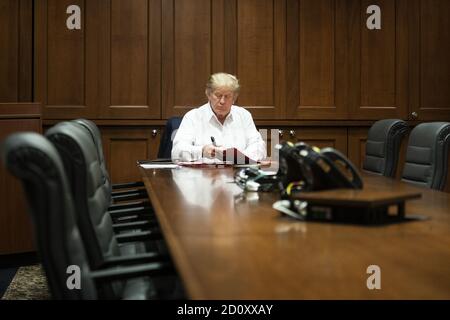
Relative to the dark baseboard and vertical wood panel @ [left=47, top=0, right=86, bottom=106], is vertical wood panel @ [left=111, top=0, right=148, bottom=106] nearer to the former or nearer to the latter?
vertical wood panel @ [left=47, top=0, right=86, bottom=106]

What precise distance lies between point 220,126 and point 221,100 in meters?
0.22

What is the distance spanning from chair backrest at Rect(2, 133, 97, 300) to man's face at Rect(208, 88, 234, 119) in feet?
9.65

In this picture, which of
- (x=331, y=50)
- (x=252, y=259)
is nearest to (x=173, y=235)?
(x=252, y=259)

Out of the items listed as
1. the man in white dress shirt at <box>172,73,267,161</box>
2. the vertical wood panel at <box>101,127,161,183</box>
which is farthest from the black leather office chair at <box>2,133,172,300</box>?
the vertical wood panel at <box>101,127,161,183</box>

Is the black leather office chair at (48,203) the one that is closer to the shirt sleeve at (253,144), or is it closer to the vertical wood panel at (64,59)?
the shirt sleeve at (253,144)

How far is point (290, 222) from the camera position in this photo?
5.33 feet

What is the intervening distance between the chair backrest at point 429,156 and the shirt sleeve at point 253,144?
107 centimetres

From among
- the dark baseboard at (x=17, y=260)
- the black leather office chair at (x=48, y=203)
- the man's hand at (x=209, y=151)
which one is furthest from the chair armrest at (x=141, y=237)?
the dark baseboard at (x=17, y=260)

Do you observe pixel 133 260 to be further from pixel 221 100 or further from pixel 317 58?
pixel 317 58

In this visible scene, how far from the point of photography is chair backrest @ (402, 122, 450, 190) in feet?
10.2

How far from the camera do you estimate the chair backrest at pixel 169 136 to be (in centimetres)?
434

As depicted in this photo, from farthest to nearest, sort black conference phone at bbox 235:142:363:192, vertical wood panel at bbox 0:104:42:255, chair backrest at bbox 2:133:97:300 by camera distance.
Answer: vertical wood panel at bbox 0:104:42:255 → black conference phone at bbox 235:142:363:192 → chair backrest at bbox 2:133:97:300

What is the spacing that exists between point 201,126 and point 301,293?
10.8ft

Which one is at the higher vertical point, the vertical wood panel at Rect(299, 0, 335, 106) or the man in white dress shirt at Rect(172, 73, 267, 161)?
the vertical wood panel at Rect(299, 0, 335, 106)
